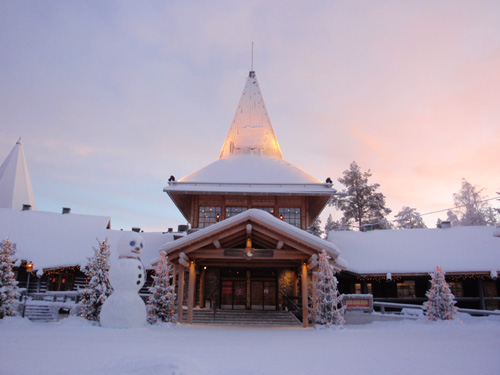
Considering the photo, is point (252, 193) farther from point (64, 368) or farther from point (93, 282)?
point (64, 368)

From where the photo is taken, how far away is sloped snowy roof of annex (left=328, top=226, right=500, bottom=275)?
2033 cm

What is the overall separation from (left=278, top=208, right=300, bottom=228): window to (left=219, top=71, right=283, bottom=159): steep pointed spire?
5684mm

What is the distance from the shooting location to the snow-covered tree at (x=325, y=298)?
48.5ft

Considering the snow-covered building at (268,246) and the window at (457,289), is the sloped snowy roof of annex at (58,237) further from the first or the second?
the window at (457,289)

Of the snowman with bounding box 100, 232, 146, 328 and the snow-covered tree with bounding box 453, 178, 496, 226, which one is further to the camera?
the snow-covered tree with bounding box 453, 178, 496, 226

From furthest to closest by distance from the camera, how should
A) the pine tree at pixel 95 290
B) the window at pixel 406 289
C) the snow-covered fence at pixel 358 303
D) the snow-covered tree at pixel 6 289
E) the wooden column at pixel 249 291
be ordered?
1. the window at pixel 406 289
2. the wooden column at pixel 249 291
3. the snow-covered fence at pixel 358 303
4. the pine tree at pixel 95 290
5. the snow-covered tree at pixel 6 289

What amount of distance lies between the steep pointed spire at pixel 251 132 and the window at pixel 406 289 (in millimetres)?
11858

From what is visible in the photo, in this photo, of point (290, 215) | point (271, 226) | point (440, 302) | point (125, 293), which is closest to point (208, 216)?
point (290, 215)

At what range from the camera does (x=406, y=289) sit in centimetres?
2225

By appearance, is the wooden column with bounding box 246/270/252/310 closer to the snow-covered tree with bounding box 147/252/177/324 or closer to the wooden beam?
A: the snow-covered tree with bounding box 147/252/177/324

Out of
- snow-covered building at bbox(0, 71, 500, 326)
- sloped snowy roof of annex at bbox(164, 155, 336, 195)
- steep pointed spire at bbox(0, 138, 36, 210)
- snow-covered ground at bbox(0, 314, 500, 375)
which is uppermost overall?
steep pointed spire at bbox(0, 138, 36, 210)

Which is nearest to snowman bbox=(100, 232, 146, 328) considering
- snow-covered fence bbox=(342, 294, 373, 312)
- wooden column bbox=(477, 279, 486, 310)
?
snow-covered fence bbox=(342, 294, 373, 312)

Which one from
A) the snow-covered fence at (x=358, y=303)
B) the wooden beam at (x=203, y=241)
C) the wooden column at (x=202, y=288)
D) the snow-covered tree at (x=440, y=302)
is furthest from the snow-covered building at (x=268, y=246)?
the snow-covered tree at (x=440, y=302)

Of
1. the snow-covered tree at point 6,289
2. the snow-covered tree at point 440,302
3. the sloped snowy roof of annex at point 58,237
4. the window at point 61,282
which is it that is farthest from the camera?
the window at point 61,282
